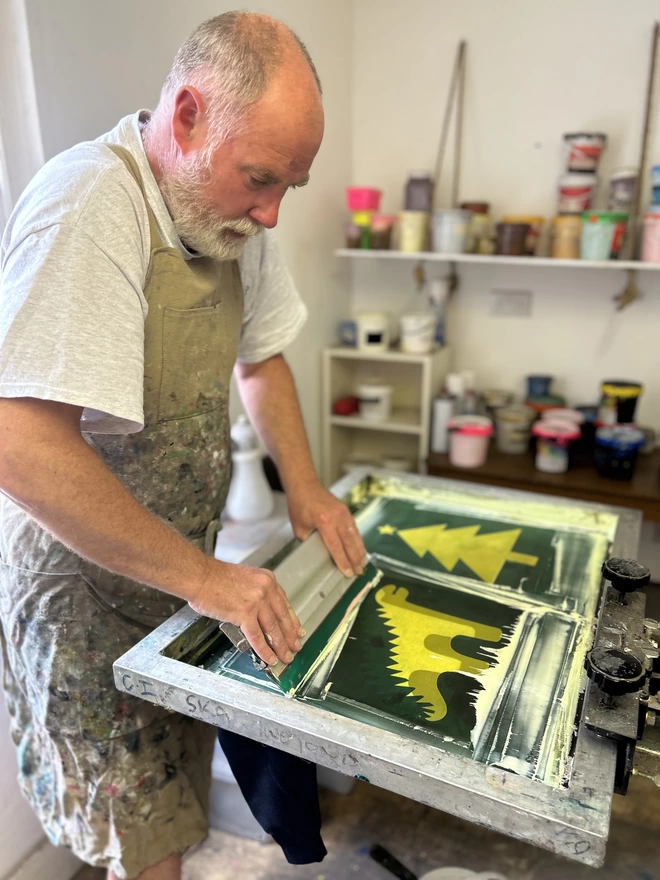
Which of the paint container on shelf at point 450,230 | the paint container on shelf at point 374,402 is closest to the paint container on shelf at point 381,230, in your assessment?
the paint container on shelf at point 450,230

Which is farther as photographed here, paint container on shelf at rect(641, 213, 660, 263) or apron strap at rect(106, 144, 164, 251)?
paint container on shelf at rect(641, 213, 660, 263)

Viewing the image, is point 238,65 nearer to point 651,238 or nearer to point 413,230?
point 413,230

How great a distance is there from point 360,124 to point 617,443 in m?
1.43

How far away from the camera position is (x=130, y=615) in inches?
39.4

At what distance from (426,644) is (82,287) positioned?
64cm

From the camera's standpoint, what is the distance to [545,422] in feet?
6.89

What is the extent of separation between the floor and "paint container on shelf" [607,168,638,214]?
64.5 inches

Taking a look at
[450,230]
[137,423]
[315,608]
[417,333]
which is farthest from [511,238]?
[137,423]

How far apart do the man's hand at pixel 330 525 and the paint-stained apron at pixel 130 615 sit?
137 mm

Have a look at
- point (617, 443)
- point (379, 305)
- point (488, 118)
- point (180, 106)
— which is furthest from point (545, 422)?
point (180, 106)

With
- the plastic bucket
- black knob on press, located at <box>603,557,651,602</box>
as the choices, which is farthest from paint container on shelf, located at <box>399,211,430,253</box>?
black knob on press, located at <box>603,557,651,602</box>

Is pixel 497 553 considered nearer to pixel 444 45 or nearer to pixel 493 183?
pixel 493 183

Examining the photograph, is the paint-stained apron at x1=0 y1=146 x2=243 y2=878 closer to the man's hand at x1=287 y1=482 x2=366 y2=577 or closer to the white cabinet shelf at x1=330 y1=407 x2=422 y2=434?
the man's hand at x1=287 y1=482 x2=366 y2=577

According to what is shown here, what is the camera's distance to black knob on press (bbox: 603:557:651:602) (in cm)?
85
